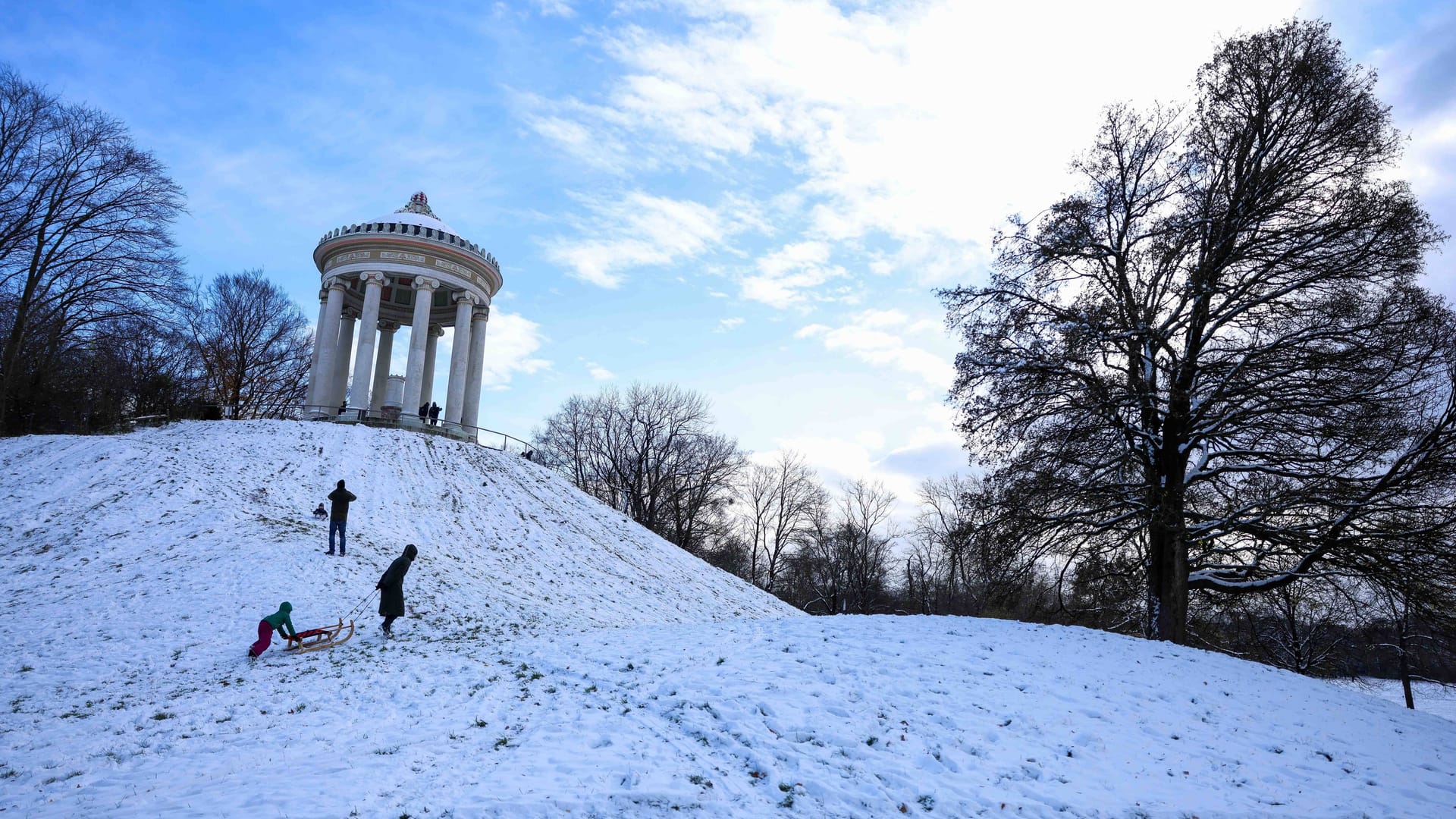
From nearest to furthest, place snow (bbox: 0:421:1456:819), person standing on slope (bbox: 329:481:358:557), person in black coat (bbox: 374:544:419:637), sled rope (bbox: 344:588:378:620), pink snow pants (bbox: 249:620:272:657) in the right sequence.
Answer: snow (bbox: 0:421:1456:819) → pink snow pants (bbox: 249:620:272:657) → person in black coat (bbox: 374:544:419:637) → sled rope (bbox: 344:588:378:620) → person standing on slope (bbox: 329:481:358:557)

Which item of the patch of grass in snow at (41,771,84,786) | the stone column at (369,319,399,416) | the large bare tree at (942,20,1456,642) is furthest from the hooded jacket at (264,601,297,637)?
the stone column at (369,319,399,416)

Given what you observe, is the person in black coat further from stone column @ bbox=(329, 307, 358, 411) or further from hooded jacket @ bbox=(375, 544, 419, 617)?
stone column @ bbox=(329, 307, 358, 411)

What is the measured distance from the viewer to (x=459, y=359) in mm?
32531

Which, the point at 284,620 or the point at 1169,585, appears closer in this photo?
the point at 284,620

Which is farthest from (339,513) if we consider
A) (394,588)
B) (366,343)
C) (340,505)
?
(366,343)

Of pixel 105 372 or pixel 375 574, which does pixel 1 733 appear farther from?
pixel 105 372

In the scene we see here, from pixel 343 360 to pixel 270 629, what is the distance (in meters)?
27.3

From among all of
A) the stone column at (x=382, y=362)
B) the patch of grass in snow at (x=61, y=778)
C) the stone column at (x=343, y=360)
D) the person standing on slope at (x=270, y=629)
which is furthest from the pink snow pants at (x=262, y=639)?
the stone column at (x=382, y=362)

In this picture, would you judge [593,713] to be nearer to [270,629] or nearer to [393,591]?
[270,629]

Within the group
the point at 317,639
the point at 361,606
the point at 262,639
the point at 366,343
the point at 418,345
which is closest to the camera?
the point at 262,639

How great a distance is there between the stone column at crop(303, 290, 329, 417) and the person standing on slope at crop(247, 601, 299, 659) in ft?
75.9

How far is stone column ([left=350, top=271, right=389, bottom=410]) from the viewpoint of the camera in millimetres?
30375

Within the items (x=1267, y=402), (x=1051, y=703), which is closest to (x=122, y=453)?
(x=1051, y=703)

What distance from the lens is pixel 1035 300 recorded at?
538 inches
